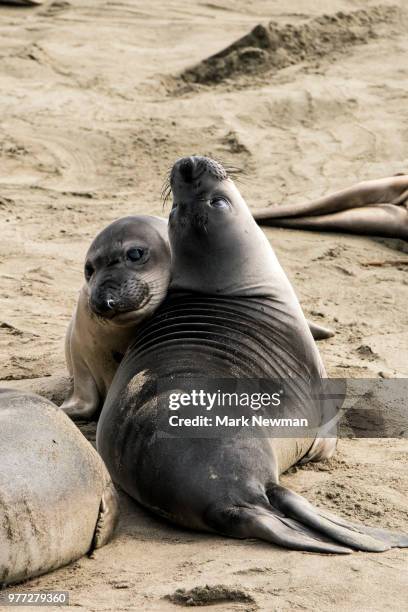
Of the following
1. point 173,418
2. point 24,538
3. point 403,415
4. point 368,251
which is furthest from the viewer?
point 368,251

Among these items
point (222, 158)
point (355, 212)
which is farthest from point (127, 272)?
point (222, 158)

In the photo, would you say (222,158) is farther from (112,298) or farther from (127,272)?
(112,298)

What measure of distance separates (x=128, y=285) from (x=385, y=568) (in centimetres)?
150

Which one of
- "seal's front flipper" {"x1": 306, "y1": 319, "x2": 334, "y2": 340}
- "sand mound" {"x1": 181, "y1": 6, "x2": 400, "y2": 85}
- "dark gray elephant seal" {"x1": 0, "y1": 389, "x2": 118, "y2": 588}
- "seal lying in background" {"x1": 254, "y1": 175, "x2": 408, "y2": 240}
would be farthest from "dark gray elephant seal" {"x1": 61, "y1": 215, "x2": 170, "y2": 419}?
"sand mound" {"x1": 181, "y1": 6, "x2": 400, "y2": 85}

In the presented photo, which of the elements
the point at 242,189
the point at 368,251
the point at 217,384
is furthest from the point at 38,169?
the point at 217,384

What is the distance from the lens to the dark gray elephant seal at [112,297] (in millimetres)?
4363

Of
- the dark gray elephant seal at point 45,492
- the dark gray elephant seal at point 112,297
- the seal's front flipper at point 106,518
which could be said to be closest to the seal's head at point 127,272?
the dark gray elephant seal at point 112,297

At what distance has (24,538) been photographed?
3.25m

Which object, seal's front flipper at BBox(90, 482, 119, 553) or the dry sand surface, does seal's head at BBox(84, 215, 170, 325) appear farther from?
seal's front flipper at BBox(90, 482, 119, 553)

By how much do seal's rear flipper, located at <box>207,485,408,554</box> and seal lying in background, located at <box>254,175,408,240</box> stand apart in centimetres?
362

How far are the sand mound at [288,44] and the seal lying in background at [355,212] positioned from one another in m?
2.33

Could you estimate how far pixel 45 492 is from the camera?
3.36 m

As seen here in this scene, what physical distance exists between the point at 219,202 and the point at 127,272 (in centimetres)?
44

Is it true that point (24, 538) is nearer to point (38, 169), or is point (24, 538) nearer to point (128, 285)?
point (128, 285)
